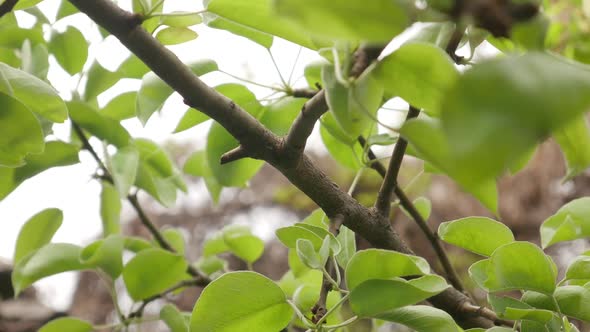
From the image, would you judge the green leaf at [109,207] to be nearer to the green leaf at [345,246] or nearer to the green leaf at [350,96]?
the green leaf at [345,246]

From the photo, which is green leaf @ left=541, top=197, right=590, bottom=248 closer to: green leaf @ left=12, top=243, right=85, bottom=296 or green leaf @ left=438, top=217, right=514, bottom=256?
green leaf @ left=438, top=217, right=514, bottom=256

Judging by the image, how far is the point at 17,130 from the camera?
1.11ft

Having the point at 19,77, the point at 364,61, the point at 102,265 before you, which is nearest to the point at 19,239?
the point at 102,265

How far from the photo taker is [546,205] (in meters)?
1.99

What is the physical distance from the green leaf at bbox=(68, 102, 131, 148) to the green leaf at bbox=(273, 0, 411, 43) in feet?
1.24

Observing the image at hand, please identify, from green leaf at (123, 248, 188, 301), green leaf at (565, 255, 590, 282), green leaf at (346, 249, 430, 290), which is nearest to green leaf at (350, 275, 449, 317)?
green leaf at (346, 249, 430, 290)

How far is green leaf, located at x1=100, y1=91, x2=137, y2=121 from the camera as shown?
581mm

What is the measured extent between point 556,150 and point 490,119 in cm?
213

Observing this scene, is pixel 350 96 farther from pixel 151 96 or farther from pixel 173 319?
pixel 173 319

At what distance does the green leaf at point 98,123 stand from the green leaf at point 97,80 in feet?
0.18

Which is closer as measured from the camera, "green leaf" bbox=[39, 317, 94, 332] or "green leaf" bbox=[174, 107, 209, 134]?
"green leaf" bbox=[174, 107, 209, 134]

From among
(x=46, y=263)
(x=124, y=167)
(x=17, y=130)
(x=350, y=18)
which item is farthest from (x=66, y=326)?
(x=350, y=18)

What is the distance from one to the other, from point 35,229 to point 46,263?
9 centimetres

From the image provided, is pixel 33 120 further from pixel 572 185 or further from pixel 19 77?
pixel 572 185
